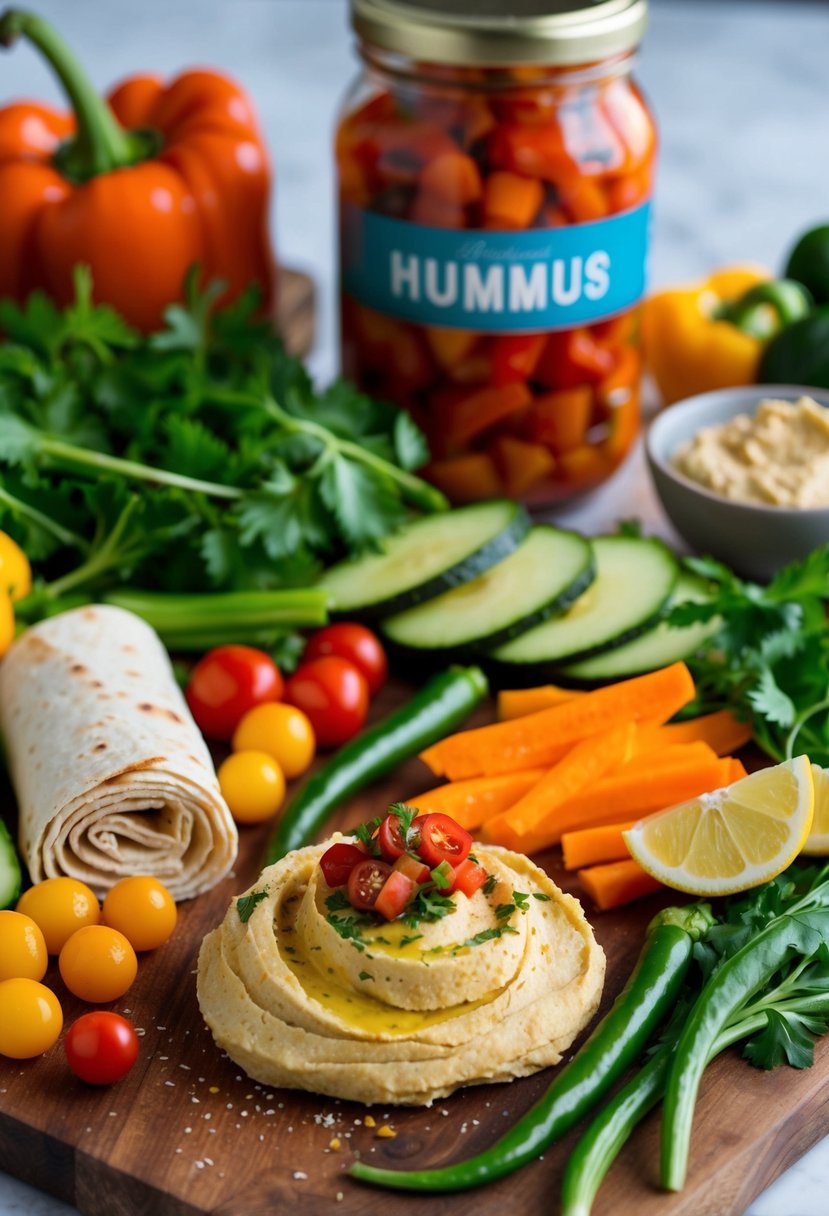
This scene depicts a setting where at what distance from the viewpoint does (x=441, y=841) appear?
3404mm

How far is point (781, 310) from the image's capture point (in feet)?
19.7

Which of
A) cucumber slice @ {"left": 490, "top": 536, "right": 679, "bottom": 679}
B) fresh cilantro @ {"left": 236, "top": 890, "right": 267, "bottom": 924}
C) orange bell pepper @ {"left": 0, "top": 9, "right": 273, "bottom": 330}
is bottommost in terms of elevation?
cucumber slice @ {"left": 490, "top": 536, "right": 679, "bottom": 679}

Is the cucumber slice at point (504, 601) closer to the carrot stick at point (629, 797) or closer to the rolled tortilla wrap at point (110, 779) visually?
the carrot stick at point (629, 797)

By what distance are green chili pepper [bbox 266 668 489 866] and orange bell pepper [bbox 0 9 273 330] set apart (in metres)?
1.92

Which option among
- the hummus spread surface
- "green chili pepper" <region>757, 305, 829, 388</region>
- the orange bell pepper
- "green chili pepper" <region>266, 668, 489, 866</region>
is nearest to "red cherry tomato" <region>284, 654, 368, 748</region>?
"green chili pepper" <region>266, 668, 489, 866</region>

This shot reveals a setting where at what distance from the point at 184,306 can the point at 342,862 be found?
3014 mm

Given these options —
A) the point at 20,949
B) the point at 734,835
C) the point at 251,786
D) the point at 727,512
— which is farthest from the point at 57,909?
the point at 727,512

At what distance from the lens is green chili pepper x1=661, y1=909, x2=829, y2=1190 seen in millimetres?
3096

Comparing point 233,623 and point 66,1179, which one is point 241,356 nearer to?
point 233,623

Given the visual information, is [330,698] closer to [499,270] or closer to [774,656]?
[774,656]

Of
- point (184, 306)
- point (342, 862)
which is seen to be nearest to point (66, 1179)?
point (342, 862)

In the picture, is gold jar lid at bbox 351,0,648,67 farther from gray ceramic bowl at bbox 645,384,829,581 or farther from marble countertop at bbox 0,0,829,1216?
marble countertop at bbox 0,0,829,1216

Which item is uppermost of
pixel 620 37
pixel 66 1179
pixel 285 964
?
pixel 620 37

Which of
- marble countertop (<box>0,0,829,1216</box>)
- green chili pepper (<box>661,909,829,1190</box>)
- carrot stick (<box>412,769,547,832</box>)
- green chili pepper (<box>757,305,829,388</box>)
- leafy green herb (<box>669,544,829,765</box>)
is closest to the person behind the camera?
green chili pepper (<box>661,909,829,1190</box>)
